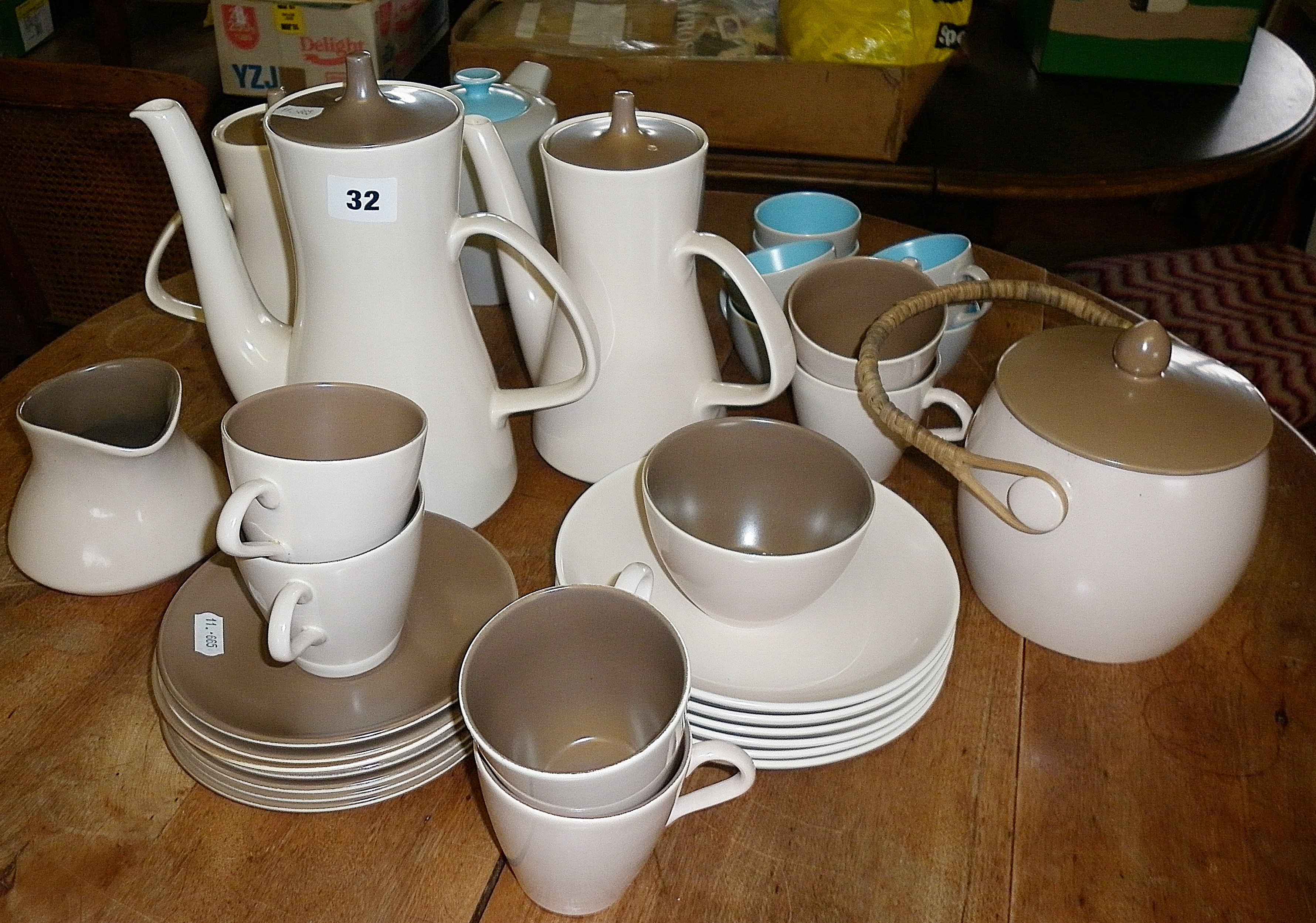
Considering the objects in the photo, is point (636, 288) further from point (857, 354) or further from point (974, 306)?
point (974, 306)

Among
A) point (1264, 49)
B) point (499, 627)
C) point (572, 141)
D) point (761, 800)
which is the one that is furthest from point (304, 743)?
point (1264, 49)

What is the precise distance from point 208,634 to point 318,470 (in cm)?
17

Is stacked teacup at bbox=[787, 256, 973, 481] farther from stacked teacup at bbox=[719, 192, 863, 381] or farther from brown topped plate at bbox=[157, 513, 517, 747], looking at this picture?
brown topped plate at bbox=[157, 513, 517, 747]

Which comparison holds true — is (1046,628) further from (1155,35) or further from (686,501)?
(1155,35)

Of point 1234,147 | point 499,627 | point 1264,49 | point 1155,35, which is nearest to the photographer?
point 499,627

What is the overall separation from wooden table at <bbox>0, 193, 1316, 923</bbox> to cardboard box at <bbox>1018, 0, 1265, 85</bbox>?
1305 millimetres

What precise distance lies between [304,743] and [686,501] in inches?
10.4

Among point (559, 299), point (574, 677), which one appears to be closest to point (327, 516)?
point (574, 677)

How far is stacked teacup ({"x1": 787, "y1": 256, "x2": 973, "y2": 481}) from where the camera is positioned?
0.70m

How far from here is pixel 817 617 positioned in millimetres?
616

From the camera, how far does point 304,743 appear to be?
0.52 meters

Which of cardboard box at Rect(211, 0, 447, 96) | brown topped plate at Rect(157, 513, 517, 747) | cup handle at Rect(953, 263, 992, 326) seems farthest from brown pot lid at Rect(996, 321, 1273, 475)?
cardboard box at Rect(211, 0, 447, 96)

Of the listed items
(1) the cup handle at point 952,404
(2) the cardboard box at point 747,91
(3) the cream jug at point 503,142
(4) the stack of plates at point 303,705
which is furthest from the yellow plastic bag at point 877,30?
(4) the stack of plates at point 303,705

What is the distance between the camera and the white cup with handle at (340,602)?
50cm
